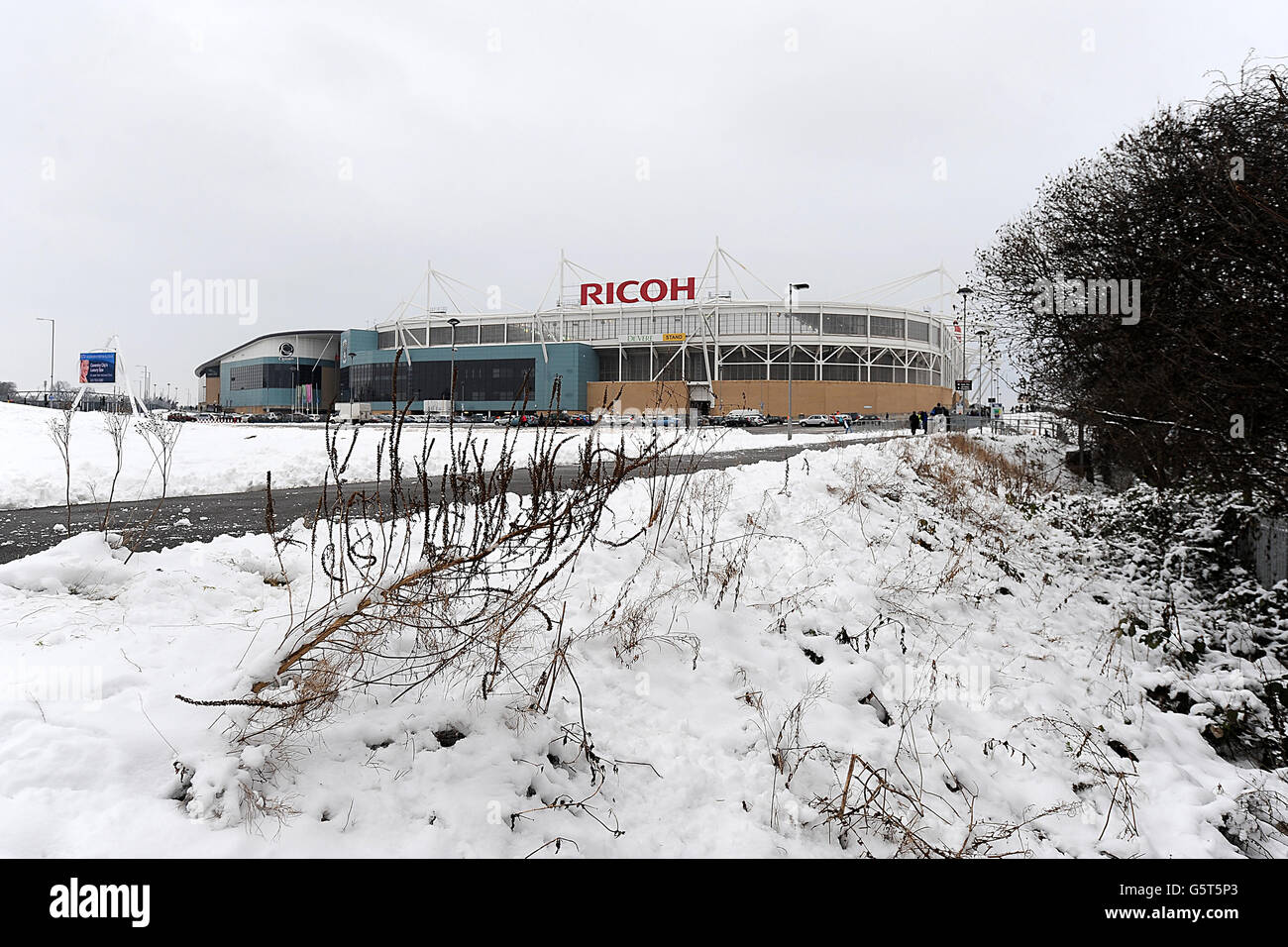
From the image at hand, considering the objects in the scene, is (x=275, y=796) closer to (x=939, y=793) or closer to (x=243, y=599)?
(x=243, y=599)

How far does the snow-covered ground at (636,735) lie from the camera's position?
2.74m

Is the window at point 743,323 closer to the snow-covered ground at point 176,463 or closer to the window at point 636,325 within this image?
the window at point 636,325

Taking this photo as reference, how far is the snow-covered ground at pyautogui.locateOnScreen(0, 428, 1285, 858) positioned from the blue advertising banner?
66.3 meters

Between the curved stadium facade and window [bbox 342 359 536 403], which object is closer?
the curved stadium facade

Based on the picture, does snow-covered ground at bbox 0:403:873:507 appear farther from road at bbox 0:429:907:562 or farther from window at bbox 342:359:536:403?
window at bbox 342:359:536:403

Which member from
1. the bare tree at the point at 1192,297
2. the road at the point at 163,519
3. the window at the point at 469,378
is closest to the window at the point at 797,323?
the window at the point at 469,378

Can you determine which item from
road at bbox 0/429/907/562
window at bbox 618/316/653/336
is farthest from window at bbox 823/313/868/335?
road at bbox 0/429/907/562

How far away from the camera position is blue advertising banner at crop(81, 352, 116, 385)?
56.9 meters

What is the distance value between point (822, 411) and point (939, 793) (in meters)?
78.2

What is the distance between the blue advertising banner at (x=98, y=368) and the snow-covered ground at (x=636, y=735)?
218 ft

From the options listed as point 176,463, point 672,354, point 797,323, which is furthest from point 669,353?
point 176,463

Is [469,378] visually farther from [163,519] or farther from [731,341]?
[163,519]
